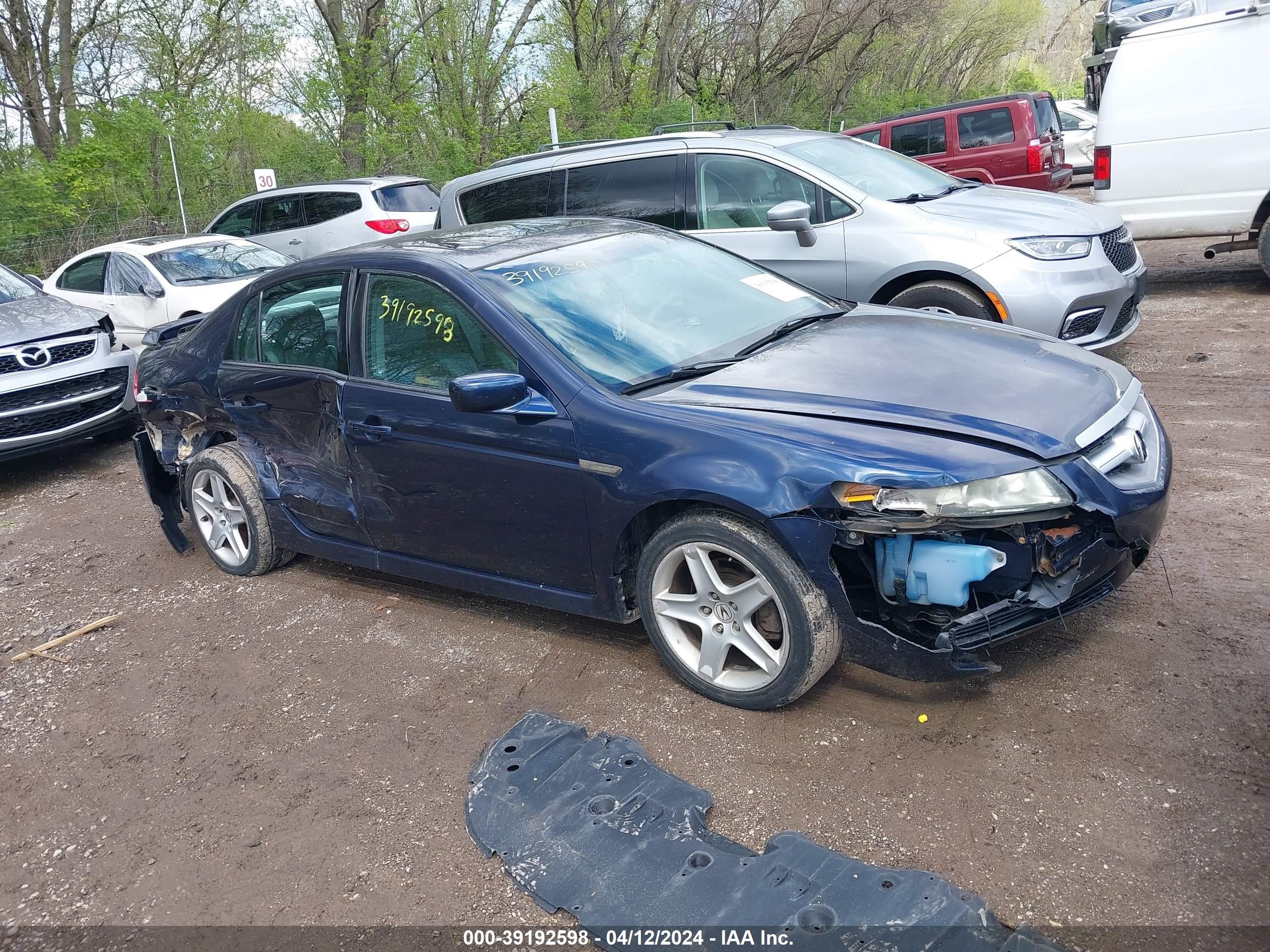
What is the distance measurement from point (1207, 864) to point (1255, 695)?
0.90 metres

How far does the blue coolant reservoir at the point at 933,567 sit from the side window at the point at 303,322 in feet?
8.19

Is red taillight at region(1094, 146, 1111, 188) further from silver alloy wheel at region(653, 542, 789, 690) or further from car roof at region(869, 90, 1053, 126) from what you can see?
silver alloy wheel at region(653, 542, 789, 690)

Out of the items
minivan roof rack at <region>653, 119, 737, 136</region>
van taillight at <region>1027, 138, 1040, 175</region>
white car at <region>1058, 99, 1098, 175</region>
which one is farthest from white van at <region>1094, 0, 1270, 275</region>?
white car at <region>1058, 99, 1098, 175</region>

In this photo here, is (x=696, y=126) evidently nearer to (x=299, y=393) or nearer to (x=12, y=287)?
(x=299, y=393)

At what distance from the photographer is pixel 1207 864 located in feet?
8.55

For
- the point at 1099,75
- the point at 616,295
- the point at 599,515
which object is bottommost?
the point at 599,515

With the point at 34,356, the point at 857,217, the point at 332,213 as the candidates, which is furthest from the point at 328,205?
the point at 857,217

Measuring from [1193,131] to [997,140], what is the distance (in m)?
6.44

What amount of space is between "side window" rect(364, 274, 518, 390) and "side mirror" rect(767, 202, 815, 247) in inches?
113

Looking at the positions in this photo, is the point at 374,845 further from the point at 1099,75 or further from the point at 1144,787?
the point at 1099,75

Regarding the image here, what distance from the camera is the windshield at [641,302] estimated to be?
12.6 feet

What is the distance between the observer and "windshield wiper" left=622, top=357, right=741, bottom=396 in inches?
145

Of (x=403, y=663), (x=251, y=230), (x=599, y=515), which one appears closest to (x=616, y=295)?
(x=599, y=515)

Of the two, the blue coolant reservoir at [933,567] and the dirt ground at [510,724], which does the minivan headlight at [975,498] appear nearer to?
the blue coolant reservoir at [933,567]
